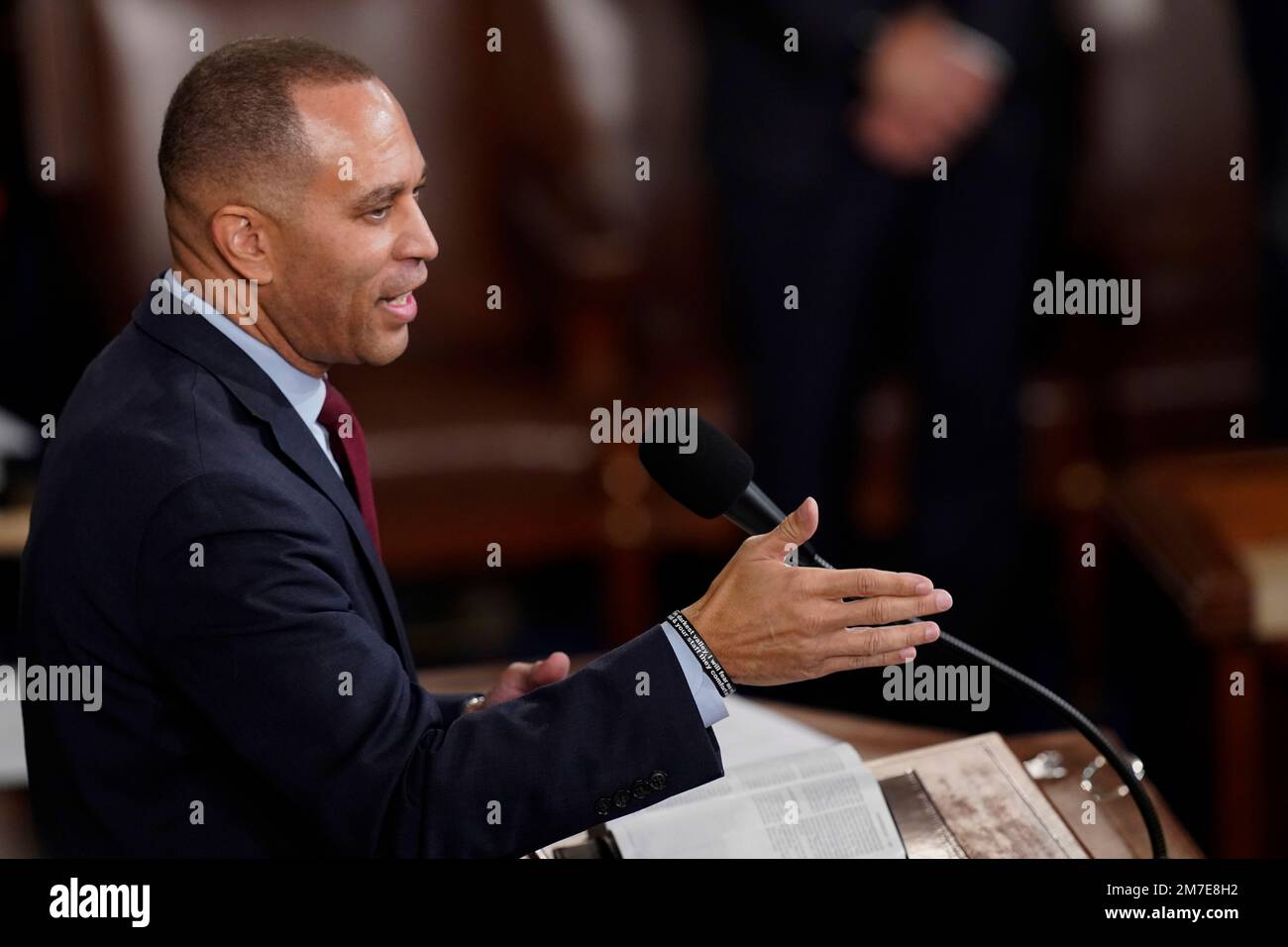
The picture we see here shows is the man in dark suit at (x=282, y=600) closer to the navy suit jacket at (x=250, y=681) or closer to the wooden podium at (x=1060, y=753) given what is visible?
the navy suit jacket at (x=250, y=681)

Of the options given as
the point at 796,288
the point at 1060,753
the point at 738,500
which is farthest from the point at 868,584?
the point at 796,288

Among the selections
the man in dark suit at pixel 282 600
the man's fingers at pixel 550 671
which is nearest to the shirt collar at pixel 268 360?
the man in dark suit at pixel 282 600

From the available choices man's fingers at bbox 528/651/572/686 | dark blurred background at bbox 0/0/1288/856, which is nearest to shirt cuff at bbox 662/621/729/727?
man's fingers at bbox 528/651/572/686

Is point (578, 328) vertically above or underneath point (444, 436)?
above

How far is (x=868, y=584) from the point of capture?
121cm

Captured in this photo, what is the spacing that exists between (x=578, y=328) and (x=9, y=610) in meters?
1.16

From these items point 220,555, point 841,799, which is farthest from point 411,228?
point 841,799

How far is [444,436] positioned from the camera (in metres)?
2.97

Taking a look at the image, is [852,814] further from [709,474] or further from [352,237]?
[352,237]

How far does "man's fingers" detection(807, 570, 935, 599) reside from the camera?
1209mm

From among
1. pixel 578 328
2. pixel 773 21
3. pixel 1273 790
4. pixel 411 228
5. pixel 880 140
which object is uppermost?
pixel 773 21

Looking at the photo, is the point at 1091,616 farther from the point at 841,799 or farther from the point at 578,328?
the point at 841,799

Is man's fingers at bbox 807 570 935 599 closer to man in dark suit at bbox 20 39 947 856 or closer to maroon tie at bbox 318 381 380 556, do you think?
man in dark suit at bbox 20 39 947 856

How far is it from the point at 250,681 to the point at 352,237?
1.20ft
